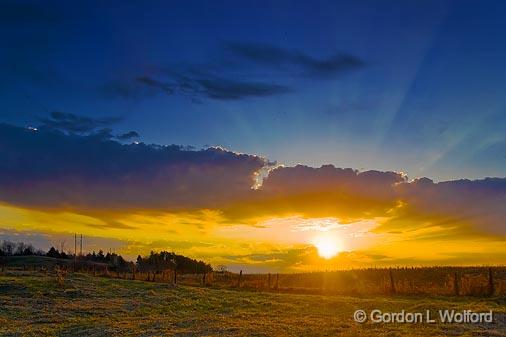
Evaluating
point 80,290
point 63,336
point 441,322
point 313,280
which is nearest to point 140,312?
point 63,336

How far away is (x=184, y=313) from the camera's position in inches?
1165

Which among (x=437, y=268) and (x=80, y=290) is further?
(x=437, y=268)

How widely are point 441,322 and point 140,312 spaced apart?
53.5ft

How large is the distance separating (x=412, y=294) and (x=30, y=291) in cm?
2873

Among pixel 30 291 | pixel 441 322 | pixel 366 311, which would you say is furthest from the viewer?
pixel 30 291

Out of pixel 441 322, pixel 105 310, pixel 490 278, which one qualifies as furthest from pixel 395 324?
pixel 490 278

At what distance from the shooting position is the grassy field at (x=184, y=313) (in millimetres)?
21953

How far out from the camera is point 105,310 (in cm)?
3012

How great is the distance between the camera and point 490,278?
129 ft

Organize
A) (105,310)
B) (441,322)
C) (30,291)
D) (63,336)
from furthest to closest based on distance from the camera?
(30,291) → (105,310) → (441,322) → (63,336)

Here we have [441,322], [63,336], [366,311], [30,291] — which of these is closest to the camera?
[63,336]

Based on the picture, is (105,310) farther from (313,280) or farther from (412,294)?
(313,280)

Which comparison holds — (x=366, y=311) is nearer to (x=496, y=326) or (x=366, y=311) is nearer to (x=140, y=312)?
(x=496, y=326)

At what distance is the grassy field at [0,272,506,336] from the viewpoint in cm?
2195
